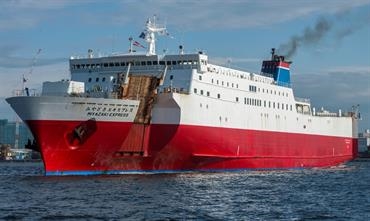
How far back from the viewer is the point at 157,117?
37.1m

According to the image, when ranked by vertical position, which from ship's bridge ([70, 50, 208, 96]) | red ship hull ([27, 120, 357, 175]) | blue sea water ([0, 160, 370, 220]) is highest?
ship's bridge ([70, 50, 208, 96])

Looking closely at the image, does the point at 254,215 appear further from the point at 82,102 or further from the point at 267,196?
the point at 82,102

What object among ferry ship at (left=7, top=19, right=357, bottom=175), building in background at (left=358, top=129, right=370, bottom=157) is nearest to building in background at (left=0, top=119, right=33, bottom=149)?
building in background at (left=358, top=129, right=370, bottom=157)

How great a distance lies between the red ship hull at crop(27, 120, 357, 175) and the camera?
34.7 m

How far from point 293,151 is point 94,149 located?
21120 millimetres

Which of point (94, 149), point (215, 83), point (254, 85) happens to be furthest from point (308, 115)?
point (94, 149)

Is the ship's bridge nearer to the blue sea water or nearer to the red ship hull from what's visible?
the red ship hull

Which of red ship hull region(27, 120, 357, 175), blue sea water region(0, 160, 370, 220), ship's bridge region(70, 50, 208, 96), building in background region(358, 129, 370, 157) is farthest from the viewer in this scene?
building in background region(358, 129, 370, 157)

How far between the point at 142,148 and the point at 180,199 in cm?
1028

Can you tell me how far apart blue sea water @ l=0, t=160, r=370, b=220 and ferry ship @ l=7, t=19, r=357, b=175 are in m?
1.57

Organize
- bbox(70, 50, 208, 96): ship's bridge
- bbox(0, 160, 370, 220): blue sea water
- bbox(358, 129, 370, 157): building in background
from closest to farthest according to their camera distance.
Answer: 1. bbox(0, 160, 370, 220): blue sea water
2. bbox(70, 50, 208, 96): ship's bridge
3. bbox(358, 129, 370, 157): building in background

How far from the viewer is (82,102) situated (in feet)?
114

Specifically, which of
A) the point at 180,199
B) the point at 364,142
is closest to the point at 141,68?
the point at 180,199

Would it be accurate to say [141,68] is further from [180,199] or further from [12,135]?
[12,135]
